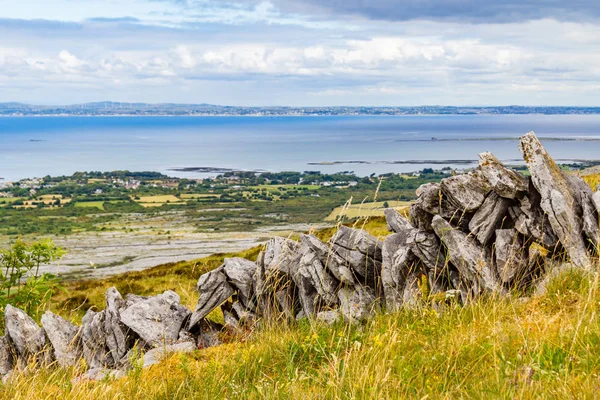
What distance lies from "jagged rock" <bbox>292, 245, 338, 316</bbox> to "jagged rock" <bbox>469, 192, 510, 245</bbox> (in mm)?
2818

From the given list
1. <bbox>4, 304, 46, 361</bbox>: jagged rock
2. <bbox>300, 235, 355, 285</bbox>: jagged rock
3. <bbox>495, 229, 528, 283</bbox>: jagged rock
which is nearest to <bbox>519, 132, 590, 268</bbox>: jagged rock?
<bbox>495, 229, 528, 283</bbox>: jagged rock

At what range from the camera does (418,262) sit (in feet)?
33.8

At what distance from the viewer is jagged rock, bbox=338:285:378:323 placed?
9.84 metres

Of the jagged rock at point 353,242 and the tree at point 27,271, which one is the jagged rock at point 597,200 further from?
the tree at point 27,271

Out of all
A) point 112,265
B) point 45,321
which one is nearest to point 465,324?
point 45,321

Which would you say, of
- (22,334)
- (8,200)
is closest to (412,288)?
(22,334)

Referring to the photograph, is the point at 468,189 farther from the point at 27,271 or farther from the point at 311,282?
the point at 27,271

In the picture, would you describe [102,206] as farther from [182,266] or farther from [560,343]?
[560,343]

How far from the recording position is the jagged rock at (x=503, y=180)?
9719mm

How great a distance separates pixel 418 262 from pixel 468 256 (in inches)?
42.9

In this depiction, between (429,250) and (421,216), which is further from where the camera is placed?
(421,216)

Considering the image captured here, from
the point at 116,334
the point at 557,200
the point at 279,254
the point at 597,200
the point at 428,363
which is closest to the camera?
the point at 428,363

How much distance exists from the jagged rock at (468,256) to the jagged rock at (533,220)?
751 mm

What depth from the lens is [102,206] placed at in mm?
177000
